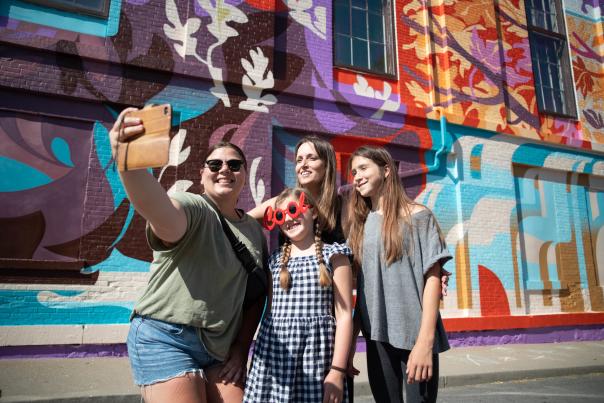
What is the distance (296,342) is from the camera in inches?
71.1

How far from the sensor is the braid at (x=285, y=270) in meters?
1.91

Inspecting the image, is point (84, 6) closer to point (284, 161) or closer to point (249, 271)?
point (284, 161)

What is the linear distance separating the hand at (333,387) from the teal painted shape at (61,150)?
18.5ft

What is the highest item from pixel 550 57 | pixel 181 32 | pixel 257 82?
pixel 550 57

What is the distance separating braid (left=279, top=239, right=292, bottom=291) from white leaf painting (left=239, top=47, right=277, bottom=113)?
5190 mm

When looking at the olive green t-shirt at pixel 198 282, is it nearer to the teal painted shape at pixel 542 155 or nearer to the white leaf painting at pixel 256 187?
the white leaf painting at pixel 256 187

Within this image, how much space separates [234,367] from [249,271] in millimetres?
448

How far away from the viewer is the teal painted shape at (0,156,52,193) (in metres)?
5.51

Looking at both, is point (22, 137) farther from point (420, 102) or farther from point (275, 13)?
point (420, 102)

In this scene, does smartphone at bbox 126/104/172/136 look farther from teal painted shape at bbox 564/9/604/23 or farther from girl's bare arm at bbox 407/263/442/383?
teal painted shape at bbox 564/9/604/23

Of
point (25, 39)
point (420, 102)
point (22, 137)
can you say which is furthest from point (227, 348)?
point (420, 102)

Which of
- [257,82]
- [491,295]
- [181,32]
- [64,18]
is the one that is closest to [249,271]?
[257,82]

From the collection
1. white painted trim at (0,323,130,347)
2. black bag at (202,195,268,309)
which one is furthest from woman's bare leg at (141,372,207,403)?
white painted trim at (0,323,130,347)

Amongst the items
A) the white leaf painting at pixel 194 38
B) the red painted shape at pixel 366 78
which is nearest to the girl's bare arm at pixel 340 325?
the white leaf painting at pixel 194 38
